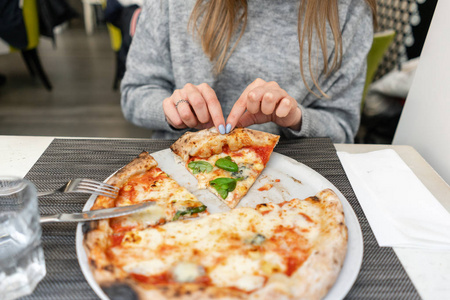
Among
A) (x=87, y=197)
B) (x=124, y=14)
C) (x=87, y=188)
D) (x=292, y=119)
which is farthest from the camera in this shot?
(x=124, y=14)

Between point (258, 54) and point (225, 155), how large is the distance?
19.3 inches

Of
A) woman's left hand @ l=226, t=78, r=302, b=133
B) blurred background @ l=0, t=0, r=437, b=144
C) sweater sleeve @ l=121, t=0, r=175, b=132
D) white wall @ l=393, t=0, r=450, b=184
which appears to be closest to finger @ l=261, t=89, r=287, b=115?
woman's left hand @ l=226, t=78, r=302, b=133

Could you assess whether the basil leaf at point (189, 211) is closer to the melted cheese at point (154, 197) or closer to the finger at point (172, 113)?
the melted cheese at point (154, 197)

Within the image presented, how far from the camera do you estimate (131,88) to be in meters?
1.44

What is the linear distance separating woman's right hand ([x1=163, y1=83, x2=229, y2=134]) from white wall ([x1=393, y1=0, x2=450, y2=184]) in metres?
0.75

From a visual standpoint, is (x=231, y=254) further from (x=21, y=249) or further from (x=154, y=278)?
(x=21, y=249)

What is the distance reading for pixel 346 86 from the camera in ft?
4.52

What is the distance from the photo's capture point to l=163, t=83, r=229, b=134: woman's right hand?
103 centimetres

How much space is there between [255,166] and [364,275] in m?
0.42

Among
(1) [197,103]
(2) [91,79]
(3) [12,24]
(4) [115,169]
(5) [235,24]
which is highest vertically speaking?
(5) [235,24]

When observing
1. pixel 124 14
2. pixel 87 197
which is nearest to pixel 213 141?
pixel 87 197

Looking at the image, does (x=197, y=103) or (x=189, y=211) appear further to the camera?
(x=197, y=103)

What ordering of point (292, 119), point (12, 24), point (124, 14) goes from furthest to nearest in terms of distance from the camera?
point (12, 24)
point (124, 14)
point (292, 119)

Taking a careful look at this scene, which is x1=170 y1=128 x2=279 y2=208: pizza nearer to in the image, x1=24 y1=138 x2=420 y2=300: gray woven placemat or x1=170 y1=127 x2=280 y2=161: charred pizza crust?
x1=170 y1=127 x2=280 y2=161: charred pizza crust
